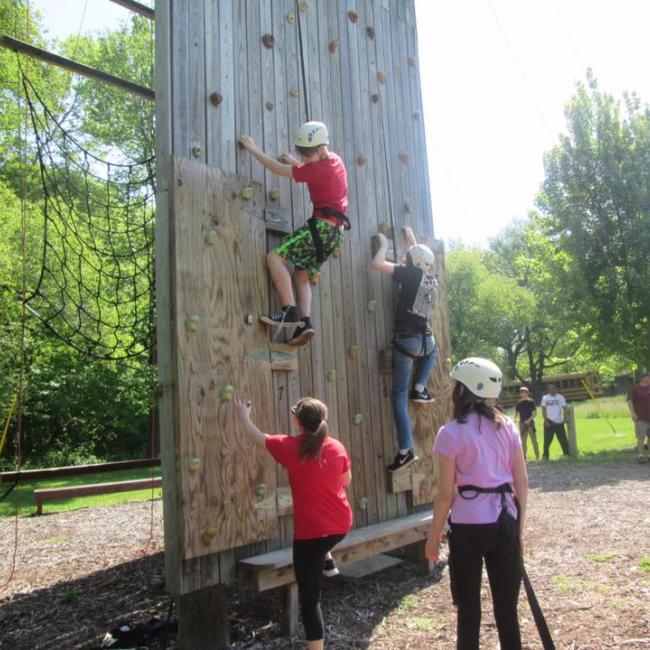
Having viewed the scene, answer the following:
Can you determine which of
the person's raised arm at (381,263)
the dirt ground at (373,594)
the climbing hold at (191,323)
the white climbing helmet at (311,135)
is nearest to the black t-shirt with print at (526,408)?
the dirt ground at (373,594)

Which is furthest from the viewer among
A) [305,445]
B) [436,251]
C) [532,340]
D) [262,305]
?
[532,340]

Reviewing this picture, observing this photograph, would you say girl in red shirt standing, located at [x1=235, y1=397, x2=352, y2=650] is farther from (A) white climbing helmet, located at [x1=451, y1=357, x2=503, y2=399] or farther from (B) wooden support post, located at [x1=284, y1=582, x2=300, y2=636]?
(A) white climbing helmet, located at [x1=451, y1=357, x2=503, y2=399]

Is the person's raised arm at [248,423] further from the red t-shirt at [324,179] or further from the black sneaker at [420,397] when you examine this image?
the black sneaker at [420,397]

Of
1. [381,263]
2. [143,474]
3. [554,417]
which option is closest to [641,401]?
[554,417]

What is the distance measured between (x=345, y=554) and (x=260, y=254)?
2504 mm

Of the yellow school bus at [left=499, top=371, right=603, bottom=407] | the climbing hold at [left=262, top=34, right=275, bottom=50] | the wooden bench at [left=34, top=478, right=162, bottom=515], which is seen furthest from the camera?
the yellow school bus at [left=499, top=371, right=603, bottom=407]

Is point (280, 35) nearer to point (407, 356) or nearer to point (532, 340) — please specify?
point (407, 356)

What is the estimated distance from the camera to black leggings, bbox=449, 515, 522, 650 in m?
3.10

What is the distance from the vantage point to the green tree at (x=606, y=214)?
16.6 meters

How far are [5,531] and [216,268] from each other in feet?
23.5

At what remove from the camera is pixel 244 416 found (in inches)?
168

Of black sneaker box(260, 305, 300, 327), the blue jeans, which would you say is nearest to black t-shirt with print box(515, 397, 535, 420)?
the blue jeans

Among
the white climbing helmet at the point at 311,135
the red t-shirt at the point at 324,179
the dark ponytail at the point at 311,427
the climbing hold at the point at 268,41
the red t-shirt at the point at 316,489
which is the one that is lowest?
the red t-shirt at the point at 316,489

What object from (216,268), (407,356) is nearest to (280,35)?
(216,268)
